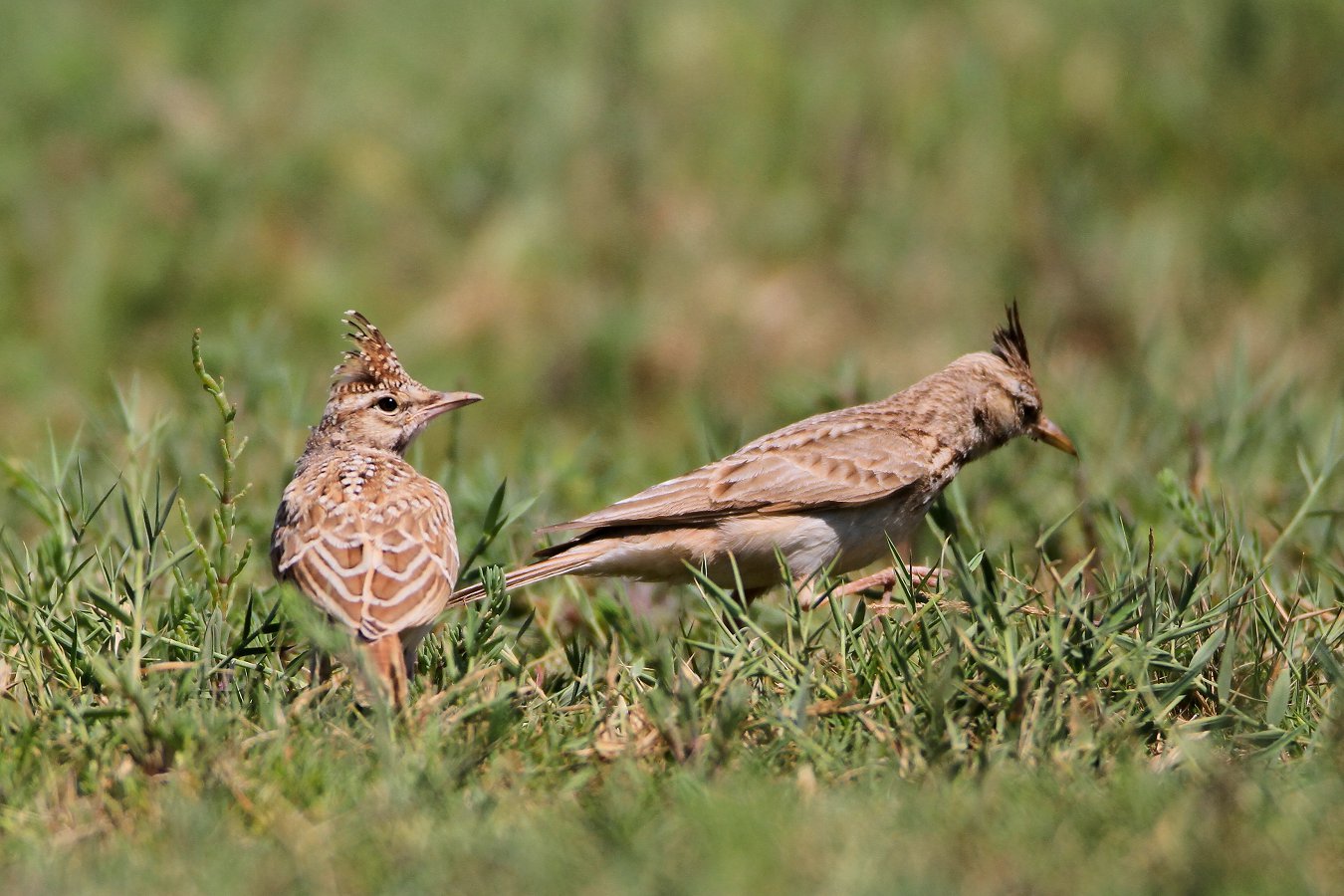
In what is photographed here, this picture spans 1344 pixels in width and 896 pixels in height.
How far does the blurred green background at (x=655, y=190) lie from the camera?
10312mm

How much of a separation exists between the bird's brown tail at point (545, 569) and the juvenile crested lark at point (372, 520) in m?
0.21

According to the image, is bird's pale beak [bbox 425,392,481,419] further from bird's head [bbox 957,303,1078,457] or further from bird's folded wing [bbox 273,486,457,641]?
bird's head [bbox 957,303,1078,457]

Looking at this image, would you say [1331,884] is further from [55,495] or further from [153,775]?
[55,495]

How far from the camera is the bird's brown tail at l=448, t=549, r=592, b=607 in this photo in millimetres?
5316

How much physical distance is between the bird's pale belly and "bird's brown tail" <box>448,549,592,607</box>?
0.49ft

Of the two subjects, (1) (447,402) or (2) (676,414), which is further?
(2) (676,414)

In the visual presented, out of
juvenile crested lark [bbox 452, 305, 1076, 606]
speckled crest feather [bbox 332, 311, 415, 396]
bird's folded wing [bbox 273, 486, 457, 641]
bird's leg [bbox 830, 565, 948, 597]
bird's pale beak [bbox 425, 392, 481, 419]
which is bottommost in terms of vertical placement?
bird's leg [bbox 830, 565, 948, 597]

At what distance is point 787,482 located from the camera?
5.93m

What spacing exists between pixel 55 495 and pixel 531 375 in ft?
17.1

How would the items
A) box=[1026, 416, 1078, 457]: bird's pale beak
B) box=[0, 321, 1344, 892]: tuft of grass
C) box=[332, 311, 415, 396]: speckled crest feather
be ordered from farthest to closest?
box=[1026, 416, 1078, 457]: bird's pale beak
box=[332, 311, 415, 396]: speckled crest feather
box=[0, 321, 1344, 892]: tuft of grass

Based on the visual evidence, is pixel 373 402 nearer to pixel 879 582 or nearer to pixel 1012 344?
pixel 879 582

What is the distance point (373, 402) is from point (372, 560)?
1.25 m

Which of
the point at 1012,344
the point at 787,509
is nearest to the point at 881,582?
the point at 787,509

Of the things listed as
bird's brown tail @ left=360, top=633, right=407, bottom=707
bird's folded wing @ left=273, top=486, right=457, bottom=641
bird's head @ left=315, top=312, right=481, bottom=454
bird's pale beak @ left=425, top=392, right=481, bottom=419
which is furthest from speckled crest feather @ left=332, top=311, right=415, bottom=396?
bird's brown tail @ left=360, top=633, right=407, bottom=707
